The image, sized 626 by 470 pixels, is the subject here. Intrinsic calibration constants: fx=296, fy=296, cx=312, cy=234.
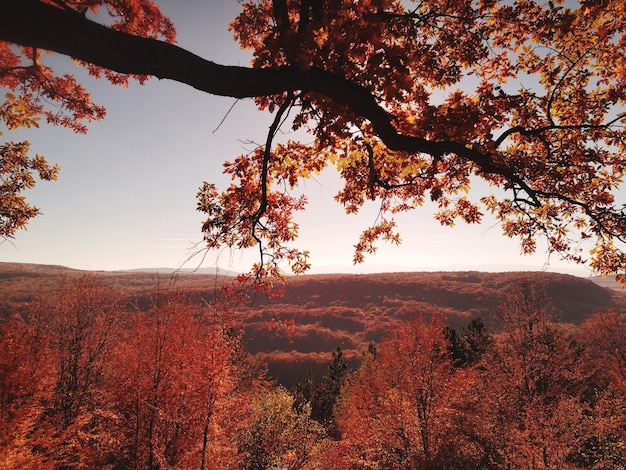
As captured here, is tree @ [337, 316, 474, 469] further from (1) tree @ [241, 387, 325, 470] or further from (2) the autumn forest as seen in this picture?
(1) tree @ [241, 387, 325, 470]

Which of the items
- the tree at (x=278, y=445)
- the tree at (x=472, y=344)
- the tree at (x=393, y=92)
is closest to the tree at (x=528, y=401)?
the tree at (x=472, y=344)

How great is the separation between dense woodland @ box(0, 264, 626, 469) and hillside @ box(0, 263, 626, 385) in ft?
92.5

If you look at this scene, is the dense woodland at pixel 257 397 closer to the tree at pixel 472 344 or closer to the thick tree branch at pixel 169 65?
the tree at pixel 472 344

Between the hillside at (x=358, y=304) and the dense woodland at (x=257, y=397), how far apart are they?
2819cm

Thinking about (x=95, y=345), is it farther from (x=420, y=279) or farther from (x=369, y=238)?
(x=420, y=279)

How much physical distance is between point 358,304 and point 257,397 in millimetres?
64197

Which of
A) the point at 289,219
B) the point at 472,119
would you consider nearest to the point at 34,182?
the point at 289,219

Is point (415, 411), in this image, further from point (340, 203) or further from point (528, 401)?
point (340, 203)

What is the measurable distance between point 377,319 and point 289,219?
7842 centimetres

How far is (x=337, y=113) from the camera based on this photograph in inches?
133

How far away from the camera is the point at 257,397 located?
31438 mm

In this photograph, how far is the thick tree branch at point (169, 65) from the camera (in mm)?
1996

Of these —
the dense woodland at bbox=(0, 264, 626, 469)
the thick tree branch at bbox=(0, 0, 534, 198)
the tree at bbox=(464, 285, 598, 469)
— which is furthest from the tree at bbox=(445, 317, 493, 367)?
the thick tree branch at bbox=(0, 0, 534, 198)

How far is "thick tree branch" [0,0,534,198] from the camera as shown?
1996 mm
